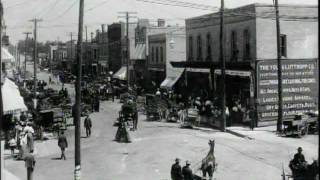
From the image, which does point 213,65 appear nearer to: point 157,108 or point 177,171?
point 157,108

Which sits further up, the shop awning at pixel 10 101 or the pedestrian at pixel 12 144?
the shop awning at pixel 10 101

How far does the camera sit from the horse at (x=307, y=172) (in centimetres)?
1673

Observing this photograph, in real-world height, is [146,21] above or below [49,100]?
above

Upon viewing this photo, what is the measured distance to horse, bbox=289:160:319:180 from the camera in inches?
659

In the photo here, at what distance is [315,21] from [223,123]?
30.8ft

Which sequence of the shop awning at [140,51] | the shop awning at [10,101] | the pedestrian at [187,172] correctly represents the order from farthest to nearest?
the shop awning at [140,51] < the shop awning at [10,101] < the pedestrian at [187,172]

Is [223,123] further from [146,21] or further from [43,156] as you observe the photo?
[146,21]

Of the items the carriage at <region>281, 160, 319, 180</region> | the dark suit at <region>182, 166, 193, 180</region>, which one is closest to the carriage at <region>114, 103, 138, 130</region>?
the dark suit at <region>182, 166, 193, 180</region>

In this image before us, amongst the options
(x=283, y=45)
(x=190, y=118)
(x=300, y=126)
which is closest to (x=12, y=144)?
(x=190, y=118)

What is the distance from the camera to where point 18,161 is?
82.3ft

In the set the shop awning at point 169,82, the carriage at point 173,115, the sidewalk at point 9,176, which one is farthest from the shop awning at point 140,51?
the sidewalk at point 9,176

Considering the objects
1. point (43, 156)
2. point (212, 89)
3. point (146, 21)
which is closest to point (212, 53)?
point (212, 89)

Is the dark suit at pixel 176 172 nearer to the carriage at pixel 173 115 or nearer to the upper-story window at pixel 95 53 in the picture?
the carriage at pixel 173 115

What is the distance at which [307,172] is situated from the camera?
55.3 ft
